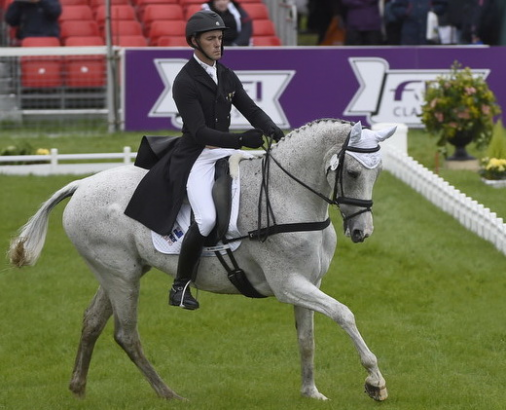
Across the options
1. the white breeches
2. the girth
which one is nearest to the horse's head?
the girth

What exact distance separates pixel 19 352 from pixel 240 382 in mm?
2444

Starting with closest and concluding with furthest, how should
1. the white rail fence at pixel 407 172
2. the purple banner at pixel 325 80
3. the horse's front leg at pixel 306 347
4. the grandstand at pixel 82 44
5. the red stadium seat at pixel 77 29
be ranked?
the horse's front leg at pixel 306 347 < the white rail fence at pixel 407 172 < the grandstand at pixel 82 44 < the purple banner at pixel 325 80 < the red stadium seat at pixel 77 29

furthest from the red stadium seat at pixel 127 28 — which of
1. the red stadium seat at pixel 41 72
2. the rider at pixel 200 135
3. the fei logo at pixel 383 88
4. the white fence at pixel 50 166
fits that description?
the rider at pixel 200 135

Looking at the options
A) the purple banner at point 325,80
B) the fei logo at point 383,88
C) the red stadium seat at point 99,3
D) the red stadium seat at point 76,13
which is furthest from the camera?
the red stadium seat at point 99,3

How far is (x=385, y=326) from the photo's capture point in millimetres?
12492

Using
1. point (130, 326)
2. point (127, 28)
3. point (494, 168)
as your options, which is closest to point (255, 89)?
point (127, 28)

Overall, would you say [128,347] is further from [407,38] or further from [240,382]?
[407,38]

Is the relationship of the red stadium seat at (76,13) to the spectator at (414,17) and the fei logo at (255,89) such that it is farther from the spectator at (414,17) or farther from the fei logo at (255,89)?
the spectator at (414,17)

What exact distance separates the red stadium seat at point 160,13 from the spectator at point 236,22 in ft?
6.08

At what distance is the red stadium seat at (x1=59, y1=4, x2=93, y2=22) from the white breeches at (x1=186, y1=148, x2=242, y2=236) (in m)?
15.4

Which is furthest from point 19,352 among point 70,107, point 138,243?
point 70,107

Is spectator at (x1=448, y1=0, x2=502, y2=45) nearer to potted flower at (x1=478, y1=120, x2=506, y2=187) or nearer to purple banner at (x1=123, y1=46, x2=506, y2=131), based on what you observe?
purple banner at (x1=123, y1=46, x2=506, y2=131)

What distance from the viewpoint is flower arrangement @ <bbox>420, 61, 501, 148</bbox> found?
19.6 metres

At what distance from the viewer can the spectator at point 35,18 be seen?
915 inches
